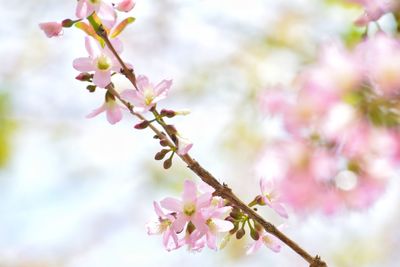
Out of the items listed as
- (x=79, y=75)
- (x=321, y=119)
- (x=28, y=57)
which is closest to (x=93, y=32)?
(x=79, y=75)

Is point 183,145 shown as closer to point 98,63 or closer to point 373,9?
point 98,63

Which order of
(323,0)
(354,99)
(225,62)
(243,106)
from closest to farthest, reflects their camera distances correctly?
1. (354,99)
2. (323,0)
3. (243,106)
4. (225,62)

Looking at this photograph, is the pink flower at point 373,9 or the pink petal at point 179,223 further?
the pink flower at point 373,9

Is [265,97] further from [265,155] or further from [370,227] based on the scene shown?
[370,227]

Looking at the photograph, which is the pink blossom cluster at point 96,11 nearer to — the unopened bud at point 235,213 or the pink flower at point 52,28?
the pink flower at point 52,28

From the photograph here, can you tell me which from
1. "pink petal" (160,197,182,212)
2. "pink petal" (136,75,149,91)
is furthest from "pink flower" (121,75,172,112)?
"pink petal" (160,197,182,212)

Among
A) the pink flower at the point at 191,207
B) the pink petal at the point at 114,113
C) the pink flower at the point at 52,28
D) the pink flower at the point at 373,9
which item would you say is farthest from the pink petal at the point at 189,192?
the pink flower at the point at 373,9

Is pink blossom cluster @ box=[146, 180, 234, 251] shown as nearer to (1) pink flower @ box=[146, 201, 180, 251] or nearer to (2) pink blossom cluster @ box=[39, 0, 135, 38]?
(1) pink flower @ box=[146, 201, 180, 251]
